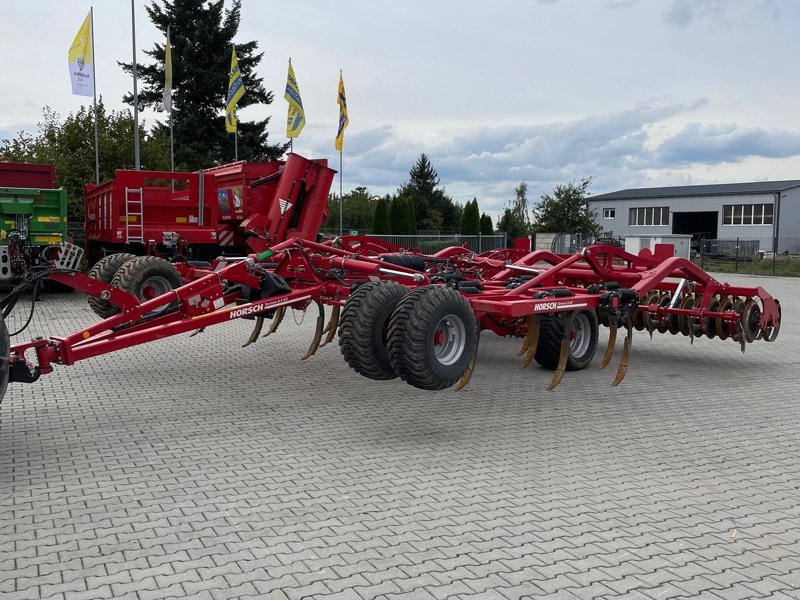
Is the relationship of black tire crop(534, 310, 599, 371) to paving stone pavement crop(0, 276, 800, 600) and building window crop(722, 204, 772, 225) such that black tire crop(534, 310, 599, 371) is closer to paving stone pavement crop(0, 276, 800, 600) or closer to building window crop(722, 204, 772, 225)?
paving stone pavement crop(0, 276, 800, 600)

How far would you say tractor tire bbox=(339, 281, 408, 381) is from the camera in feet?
20.2

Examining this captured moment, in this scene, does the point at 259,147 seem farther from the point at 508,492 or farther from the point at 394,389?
the point at 508,492

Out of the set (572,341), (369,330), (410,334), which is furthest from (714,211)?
(410,334)

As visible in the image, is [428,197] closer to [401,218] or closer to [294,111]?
[401,218]

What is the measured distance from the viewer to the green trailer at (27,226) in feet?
47.9

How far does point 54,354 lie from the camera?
573cm

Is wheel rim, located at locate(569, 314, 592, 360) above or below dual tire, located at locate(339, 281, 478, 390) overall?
below

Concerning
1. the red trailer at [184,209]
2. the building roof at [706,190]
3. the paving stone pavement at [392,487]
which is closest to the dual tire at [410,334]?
the paving stone pavement at [392,487]

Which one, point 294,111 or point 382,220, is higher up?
point 294,111

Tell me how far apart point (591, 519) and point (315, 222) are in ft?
30.6

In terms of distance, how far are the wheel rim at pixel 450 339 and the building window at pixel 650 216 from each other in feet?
171

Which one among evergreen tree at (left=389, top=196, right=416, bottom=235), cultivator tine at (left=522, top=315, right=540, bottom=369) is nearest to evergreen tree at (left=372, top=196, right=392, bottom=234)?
evergreen tree at (left=389, top=196, right=416, bottom=235)

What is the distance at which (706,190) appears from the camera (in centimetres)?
5469

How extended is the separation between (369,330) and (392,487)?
1550mm
